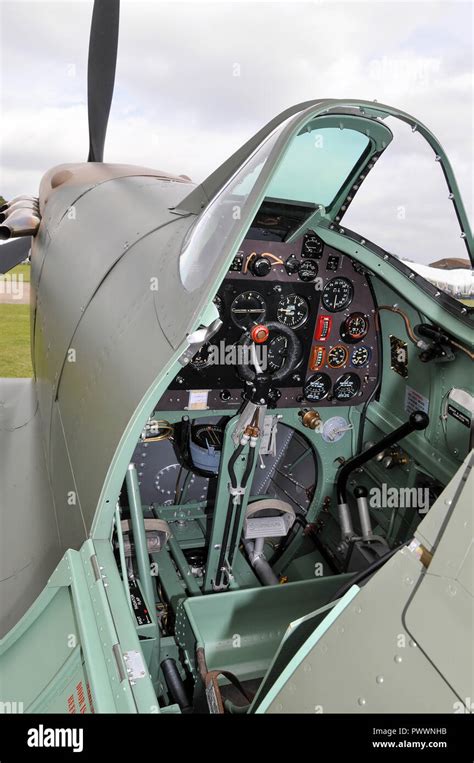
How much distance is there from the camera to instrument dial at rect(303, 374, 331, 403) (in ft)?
10.0

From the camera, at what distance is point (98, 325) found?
190cm

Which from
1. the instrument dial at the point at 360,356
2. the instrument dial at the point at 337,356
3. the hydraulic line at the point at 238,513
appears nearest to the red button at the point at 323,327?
the instrument dial at the point at 337,356

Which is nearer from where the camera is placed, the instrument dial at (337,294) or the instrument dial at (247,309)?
the instrument dial at (247,309)

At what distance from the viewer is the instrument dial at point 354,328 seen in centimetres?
297

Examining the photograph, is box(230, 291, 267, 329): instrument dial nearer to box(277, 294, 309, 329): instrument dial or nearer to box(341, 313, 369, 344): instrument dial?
box(277, 294, 309, 329): instrument dial

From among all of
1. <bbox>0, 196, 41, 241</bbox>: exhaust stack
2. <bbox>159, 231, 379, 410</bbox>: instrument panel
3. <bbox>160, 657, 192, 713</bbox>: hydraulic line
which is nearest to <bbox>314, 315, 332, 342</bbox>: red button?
<bbox>159, 231, 379, 410</bbox>: instrument panel

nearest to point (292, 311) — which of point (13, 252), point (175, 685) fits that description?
point (175, 685)

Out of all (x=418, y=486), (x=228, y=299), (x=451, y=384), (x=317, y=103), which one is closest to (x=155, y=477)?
(x=228, y=299)

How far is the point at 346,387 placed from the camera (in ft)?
10.3

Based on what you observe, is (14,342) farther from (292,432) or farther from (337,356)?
(337,356)

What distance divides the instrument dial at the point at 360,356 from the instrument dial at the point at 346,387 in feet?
0.25

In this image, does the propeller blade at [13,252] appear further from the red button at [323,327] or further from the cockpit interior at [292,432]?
the red button at [323,327]

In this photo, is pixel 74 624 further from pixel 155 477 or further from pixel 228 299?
pixel 155 477

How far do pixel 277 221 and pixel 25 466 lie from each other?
6.02 feet
